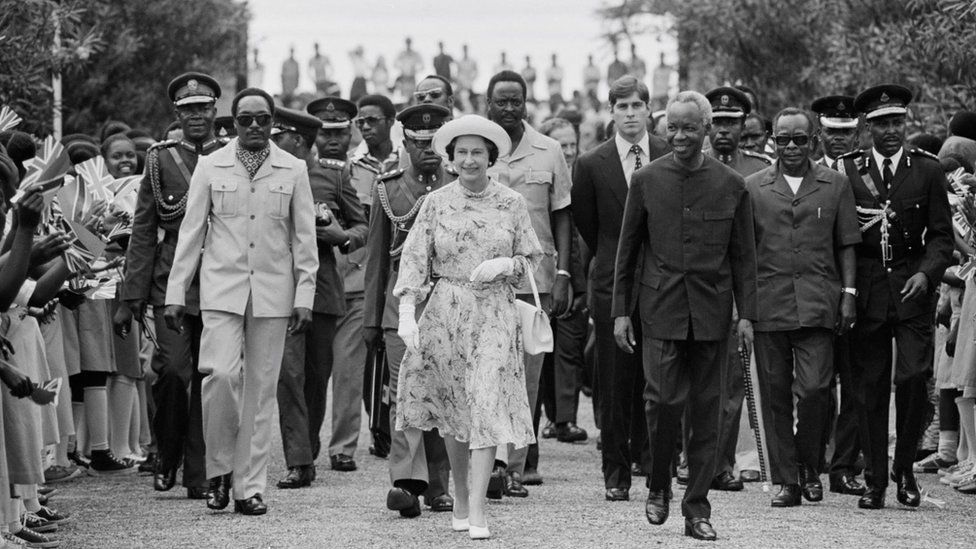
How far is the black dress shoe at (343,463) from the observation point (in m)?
14.8

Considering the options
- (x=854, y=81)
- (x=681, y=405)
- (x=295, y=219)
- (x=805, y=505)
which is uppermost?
(x=854, y=81)

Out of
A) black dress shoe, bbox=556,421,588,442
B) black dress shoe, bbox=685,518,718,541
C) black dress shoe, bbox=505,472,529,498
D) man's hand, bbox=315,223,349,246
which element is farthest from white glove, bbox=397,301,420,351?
black dress shoe, bbox=556,421,588,442

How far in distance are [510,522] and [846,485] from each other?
2988mm

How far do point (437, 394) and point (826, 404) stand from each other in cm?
282

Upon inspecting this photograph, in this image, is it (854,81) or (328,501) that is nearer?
(328,501)

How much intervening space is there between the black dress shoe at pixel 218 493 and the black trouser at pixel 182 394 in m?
0.70

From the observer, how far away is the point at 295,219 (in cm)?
1216

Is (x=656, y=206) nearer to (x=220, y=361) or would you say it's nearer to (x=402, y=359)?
(x=402, y=359)

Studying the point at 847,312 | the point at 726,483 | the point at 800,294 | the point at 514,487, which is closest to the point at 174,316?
the point at 514,487

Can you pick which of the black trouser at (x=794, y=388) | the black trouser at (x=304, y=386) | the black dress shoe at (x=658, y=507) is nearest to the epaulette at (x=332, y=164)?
the black trouser at (x=304, y=386)

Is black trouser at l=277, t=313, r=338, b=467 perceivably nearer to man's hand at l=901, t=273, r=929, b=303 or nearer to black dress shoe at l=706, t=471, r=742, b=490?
black dress shoe at l=706, t=471, r=742, b=490

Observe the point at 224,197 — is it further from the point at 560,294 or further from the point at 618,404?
the point at 618,404

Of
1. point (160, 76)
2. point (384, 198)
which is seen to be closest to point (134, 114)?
point (160, 76)

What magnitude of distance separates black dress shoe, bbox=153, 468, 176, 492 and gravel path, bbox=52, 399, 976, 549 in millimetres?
80
